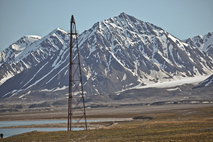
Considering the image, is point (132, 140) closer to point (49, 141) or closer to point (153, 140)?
point (153, 140)

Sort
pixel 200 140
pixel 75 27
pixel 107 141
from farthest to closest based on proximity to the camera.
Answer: pixel 75 27
pixel 107 141
pixel 200 140

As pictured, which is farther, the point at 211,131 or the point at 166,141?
the point at 211,131

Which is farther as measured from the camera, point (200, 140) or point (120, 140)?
point (120, 140)

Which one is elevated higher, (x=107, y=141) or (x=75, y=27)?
(x=75, y=27)

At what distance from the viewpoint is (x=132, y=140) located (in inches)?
1590

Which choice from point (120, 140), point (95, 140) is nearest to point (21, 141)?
point (95, 140)

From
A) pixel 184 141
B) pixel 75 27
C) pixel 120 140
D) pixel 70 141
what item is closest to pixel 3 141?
pixel 70 141

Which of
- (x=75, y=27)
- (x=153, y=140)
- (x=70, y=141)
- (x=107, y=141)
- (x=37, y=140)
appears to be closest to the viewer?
(x=153, y=140)

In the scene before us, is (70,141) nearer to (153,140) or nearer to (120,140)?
(120,140)

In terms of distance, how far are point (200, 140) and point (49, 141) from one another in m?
21.7

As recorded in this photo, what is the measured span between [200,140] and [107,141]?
12.0 m

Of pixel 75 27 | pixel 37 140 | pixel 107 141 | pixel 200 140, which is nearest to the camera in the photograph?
pixel 200 140

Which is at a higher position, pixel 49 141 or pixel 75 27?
pixel 75 27

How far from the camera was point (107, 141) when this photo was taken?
1634 inches
